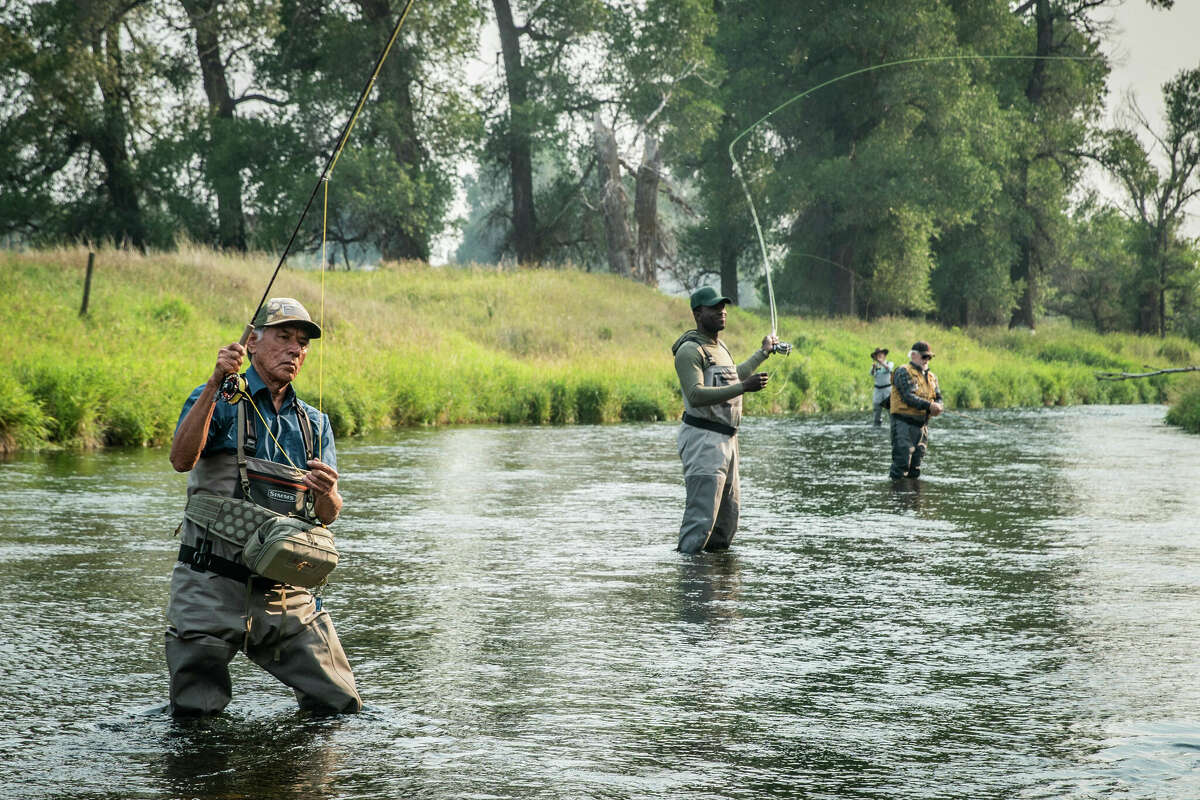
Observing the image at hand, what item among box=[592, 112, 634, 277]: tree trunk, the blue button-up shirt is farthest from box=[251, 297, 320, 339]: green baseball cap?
box=[592, 112, 634, 277]: tree trunk

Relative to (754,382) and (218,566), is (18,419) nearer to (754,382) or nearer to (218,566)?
(754,382)

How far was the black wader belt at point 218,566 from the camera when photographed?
5363mm

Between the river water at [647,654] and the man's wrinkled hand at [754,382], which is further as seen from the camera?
the man's wrinkled hand at [754,382]

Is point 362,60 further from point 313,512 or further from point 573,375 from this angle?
point 313,512

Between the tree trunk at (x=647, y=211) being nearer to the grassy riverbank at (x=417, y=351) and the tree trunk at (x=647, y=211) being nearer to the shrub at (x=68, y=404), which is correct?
the grassy riverbank at (x=417, y=351)

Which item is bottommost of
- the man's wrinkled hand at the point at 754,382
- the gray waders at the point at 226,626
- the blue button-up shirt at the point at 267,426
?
the gray waders at the point at 226,626

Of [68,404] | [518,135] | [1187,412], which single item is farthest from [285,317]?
[518,135]

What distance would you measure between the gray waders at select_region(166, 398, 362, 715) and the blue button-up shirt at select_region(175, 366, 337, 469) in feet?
0.28

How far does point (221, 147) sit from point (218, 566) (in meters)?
42.8

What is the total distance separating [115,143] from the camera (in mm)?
43750

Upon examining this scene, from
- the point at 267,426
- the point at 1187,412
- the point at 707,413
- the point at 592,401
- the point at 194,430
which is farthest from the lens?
the point at 1187,412

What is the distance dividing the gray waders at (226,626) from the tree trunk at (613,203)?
46846mm

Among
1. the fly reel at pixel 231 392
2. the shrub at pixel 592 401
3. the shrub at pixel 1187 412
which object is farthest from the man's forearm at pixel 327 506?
the shrub at pixel 1187 412

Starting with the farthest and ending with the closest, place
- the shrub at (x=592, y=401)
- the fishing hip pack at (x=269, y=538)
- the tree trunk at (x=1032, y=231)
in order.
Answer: the tree trunk at (x=1032, y=231)
the shrub at (x=592, y=401)
the fishing hip pack at (x=269, y=538)
